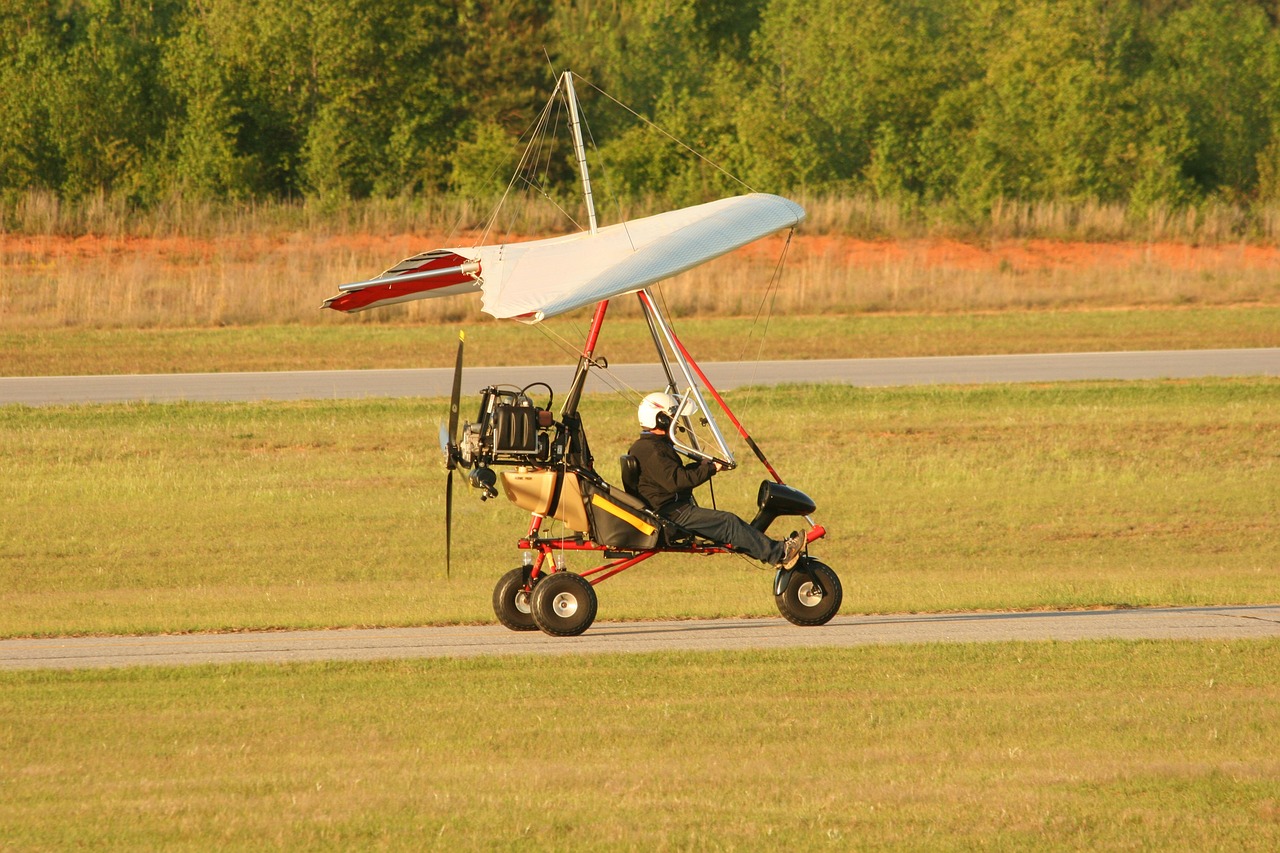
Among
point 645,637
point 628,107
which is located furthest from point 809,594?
point 628,107

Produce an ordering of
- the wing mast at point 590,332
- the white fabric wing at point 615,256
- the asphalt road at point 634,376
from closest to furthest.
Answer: the white fabric wing at point 615,256 < the wing mast at point 590,332 < the asphalt road at point 634,376

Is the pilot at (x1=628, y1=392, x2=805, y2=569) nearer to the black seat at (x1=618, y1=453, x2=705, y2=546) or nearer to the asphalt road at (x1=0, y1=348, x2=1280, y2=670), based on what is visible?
the black seat at (x1=618, y1=453, x2=705, y2=546)

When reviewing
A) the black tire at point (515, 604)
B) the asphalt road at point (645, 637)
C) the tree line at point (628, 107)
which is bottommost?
the asphalt road at point (645, 637)

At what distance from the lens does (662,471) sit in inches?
446

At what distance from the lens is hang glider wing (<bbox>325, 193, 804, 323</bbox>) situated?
10.8 m

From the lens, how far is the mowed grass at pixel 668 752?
274 inches

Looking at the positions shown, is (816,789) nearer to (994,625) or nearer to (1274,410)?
(994,625)

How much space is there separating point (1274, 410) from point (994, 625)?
15.8 metres

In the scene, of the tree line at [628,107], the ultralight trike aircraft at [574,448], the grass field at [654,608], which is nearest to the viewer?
the grass field at [654,608]

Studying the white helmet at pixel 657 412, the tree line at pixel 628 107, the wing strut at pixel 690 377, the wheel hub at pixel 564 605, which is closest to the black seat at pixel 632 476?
the white helmet at pixel 657 412

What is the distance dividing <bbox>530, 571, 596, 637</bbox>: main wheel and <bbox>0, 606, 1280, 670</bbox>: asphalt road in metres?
0.11

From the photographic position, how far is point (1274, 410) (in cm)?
2586

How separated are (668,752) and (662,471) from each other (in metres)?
3.37

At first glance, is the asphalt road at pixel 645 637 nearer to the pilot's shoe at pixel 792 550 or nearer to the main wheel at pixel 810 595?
the main wheel at pixel 810 595
